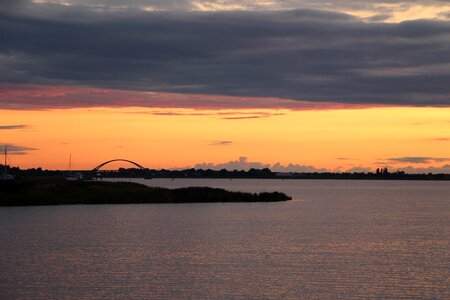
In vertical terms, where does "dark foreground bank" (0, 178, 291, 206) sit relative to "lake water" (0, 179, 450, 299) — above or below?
above

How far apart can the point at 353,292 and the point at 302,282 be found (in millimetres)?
3399

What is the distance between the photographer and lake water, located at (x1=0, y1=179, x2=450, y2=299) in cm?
3662

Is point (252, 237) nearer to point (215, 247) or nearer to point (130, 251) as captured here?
point (215, 247)

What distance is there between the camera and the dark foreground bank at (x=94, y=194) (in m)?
104

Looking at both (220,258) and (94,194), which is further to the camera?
(94,194)

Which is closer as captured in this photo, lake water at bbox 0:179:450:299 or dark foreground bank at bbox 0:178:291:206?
lake water at bbox 0:179:450:299

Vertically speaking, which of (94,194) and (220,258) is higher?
(94,194)

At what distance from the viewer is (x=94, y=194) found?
11106 centimetres

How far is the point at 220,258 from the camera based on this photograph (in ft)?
160

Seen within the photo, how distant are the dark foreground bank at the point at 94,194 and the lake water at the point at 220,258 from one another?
19010mm

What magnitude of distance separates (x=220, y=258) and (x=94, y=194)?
65.2 metres

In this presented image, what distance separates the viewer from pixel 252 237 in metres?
64.1

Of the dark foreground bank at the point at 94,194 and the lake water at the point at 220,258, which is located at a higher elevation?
the dark foreground bank at the point at 94,194

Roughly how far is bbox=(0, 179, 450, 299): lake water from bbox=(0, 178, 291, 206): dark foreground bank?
19.0m
